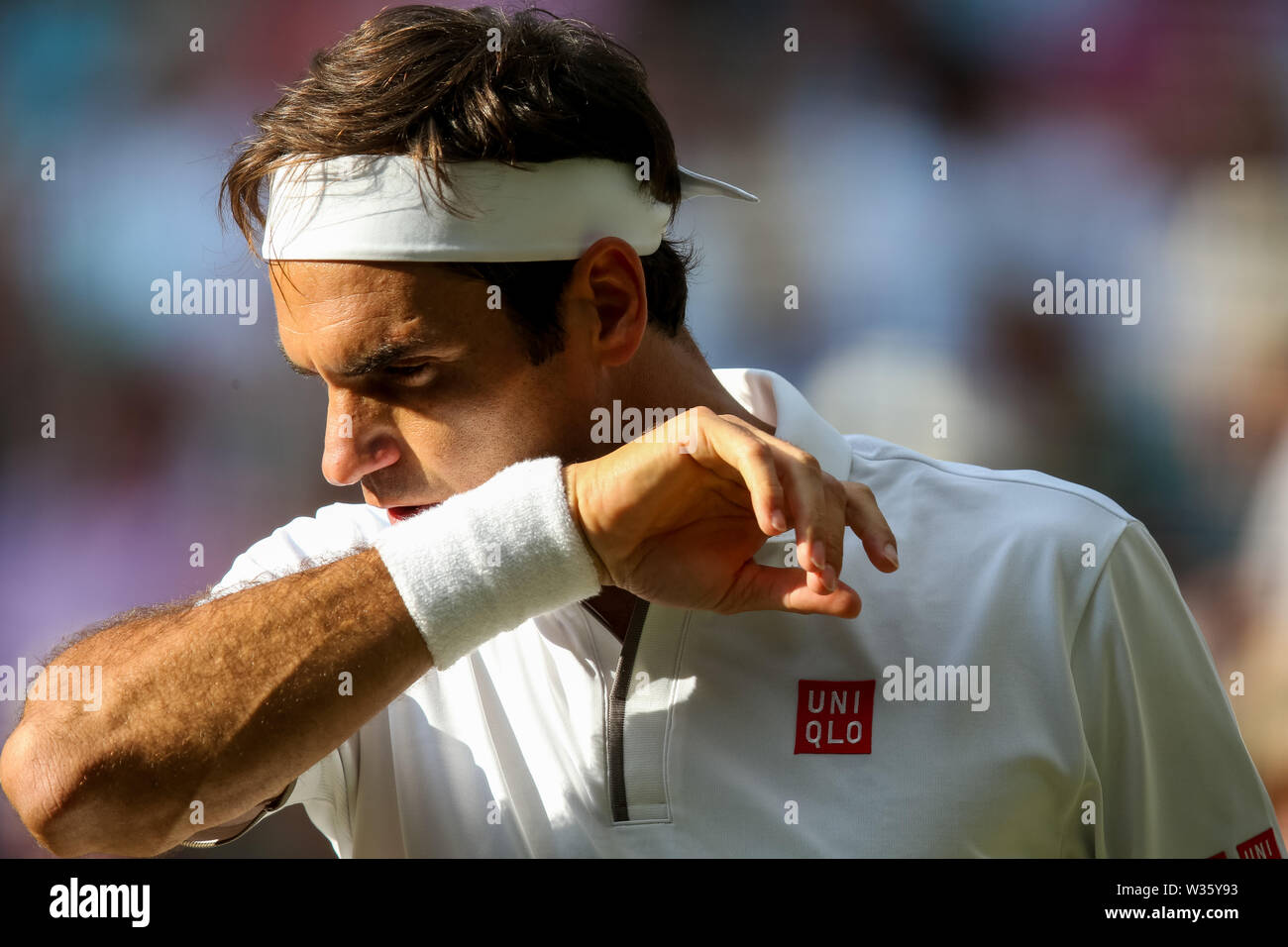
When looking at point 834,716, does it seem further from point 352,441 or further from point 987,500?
point 352,441

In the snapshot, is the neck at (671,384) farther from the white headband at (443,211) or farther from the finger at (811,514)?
the finger at (811,514)

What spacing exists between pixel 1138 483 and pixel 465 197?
6.04 ft

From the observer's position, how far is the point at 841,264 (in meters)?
2.59

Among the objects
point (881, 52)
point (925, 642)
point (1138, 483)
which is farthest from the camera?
point (881, 52)

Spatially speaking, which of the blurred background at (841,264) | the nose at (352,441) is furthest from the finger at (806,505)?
the blurred background at (841,264)

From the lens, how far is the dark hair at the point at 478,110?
1235 millimetres

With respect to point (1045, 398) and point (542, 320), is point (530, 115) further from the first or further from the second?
point (1045, 398)

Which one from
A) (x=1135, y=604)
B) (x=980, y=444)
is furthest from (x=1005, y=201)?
(x=1135, y=604)

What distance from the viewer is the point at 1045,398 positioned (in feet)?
8.36

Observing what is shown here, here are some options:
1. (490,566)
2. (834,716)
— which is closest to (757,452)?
(490,566)

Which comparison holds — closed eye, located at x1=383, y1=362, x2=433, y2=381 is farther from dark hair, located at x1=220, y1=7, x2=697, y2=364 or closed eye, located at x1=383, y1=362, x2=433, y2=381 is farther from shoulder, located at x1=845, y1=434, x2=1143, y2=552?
shoulder, located at x1=845, y1=434, x2=1143, y2=552

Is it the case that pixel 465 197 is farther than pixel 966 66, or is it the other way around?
pixel 966 66

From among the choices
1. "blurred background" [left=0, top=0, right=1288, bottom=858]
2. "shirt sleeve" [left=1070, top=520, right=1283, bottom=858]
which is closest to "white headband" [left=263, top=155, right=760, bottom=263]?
"shirt sleeve" [left=1070, top=520, right=1283, bottom=858]

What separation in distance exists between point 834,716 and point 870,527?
0.27m
